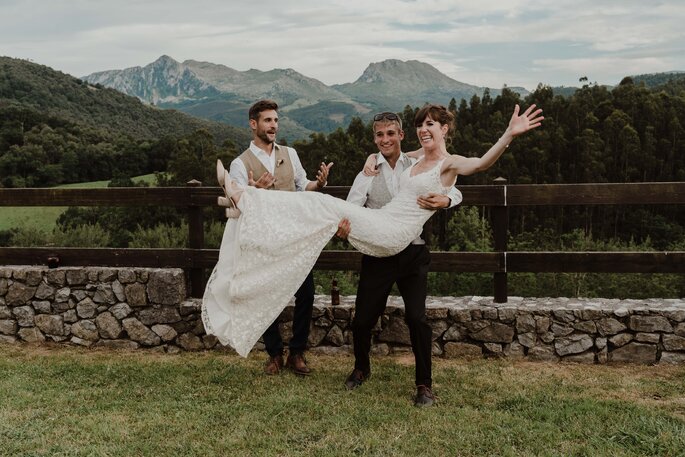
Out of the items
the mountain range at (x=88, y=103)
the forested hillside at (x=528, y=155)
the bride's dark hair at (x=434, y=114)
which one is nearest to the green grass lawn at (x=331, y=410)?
the bride's dark hair at (x=434, y=114)

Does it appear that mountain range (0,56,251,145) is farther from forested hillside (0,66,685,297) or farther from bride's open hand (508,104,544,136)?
bride's open hand (508,104,544,136)

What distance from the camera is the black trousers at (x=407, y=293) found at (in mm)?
4551

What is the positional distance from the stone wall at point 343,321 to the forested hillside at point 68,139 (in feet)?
93.0

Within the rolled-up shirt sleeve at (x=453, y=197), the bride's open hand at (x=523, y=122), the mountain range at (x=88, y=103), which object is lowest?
the rolled-up shirt sleeve at (x=453, y=197)

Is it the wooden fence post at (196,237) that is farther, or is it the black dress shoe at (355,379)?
the wooden fence post at (196,237)

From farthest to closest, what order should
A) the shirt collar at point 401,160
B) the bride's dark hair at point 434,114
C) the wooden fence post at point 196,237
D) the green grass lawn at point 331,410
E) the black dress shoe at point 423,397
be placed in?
the wooden fence post at point 196,237, the shirt collar at point 401,160, the black dress shoe at point 423,397, the bride's dark hair at point 434,114, the green grass lawn at point 331,410

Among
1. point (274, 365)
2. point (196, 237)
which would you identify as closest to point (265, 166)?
point (274, 365)

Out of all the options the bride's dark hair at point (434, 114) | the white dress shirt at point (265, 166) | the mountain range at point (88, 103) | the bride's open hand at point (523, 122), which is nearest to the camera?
the bride's open hand at point (523, 122)

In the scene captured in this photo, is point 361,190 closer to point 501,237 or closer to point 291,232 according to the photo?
point 291,232

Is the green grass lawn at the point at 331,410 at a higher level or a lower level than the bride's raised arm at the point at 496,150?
lower

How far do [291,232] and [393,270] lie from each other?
0.77 m

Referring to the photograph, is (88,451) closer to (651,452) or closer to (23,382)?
(23,382)

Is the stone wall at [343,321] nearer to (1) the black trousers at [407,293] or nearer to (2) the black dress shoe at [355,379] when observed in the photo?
(2) the black dress shoe at [355,379]

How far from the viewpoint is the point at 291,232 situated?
455 centimetres
